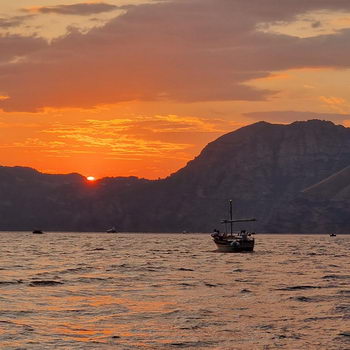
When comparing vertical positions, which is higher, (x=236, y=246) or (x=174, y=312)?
(x=174, y=312)

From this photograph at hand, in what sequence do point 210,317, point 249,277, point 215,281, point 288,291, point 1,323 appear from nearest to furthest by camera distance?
point 1,323
point 210,317
point 288,291
point 215,281
point 249,277

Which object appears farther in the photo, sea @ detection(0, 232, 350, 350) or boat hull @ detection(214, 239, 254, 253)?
boat hull @ detection(214, 239, 254, 253)

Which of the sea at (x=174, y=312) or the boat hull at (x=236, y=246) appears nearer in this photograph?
the sea at (x=174, y=312)

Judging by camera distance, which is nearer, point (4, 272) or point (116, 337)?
point (116, 337)

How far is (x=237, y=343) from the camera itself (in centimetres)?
3541

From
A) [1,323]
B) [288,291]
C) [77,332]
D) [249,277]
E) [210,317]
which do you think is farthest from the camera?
[249,277]

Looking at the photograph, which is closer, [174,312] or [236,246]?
[174,312]

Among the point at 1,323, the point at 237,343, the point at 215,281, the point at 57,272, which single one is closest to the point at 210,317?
the point at 237,343

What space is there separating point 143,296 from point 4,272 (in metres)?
31.2

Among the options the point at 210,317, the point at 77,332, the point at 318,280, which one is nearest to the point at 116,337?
the point at 77,332

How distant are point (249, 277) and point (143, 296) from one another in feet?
75.9

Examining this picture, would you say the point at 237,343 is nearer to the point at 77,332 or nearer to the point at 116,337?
the point at 116,337

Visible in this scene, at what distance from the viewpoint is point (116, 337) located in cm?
3684

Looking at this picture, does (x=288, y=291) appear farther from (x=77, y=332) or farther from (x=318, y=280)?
(x=77, y=332)
